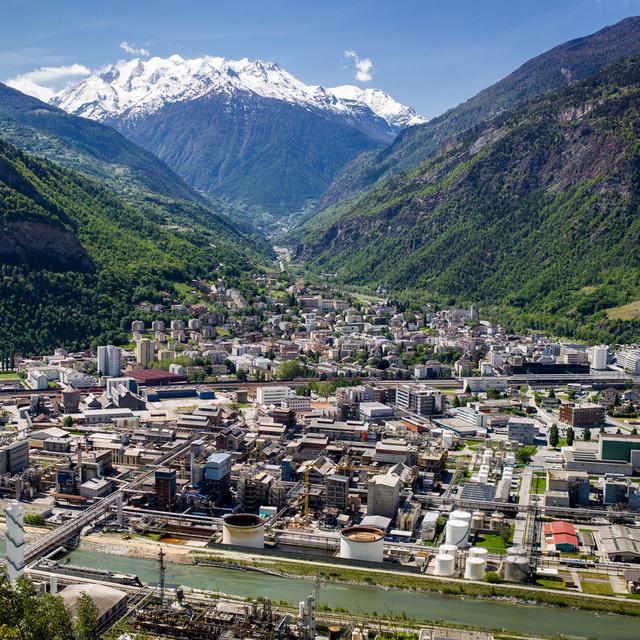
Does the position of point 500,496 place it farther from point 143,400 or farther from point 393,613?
point 143,400

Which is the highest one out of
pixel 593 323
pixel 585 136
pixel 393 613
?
pixel 585 136

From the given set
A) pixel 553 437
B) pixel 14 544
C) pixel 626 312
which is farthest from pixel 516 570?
pixel 626 312

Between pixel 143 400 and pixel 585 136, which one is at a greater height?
pixel 585 136

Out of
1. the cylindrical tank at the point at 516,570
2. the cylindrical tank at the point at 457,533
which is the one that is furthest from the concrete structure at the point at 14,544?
the cylindrical tank at the point at 516,570

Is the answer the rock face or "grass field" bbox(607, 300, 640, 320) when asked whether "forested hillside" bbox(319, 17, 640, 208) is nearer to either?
"grass field" bbox(607, 300, 640, 320)

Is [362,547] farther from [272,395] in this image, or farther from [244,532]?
[272,395]

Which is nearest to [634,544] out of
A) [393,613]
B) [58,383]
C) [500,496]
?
[500,496]

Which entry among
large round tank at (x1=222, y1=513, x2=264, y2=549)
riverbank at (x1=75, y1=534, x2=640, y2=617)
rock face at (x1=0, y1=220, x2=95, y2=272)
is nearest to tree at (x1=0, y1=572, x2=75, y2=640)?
riverbank at (x1=75, y1=534, x2=640, y2=617)
